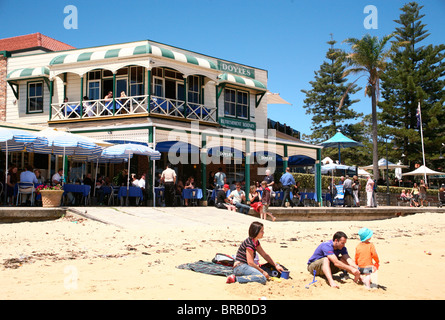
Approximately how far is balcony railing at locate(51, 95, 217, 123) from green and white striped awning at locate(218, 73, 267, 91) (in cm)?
213

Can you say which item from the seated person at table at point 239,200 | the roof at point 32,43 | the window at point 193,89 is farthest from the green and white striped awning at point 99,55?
the seated person at table at point 239,200

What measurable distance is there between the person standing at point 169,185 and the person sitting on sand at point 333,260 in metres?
9.95

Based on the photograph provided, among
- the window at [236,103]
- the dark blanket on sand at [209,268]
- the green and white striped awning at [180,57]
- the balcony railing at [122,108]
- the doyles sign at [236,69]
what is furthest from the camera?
the window at [236,103]

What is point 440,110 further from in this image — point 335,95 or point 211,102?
point 211,102

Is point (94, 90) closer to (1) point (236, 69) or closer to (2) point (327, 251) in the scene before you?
(1) point (236, 69)

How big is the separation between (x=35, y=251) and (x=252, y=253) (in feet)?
13.3

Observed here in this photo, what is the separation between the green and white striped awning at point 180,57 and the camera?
18.5 metres

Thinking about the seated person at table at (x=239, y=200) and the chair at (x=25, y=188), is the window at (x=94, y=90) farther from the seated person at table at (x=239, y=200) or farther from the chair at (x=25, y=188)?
the seated person at table at (x=239, y=200)

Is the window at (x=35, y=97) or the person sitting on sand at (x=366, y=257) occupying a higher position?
the window at (x=35, y=97)

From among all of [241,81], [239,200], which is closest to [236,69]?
[241,81]

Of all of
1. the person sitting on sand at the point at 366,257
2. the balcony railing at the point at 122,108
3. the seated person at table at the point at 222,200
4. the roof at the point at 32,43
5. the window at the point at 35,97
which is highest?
the roof at the point at 32,43

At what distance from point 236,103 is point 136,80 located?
19.1 ft

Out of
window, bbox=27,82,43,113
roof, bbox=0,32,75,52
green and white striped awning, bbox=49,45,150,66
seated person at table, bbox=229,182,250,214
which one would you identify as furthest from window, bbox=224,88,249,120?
roof, bbox=0,32,75,52

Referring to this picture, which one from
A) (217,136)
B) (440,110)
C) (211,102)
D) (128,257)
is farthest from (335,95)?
(128,257)
